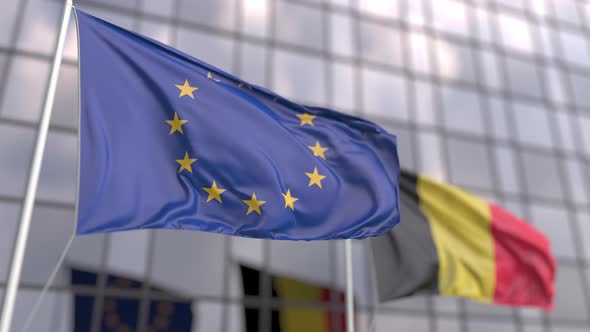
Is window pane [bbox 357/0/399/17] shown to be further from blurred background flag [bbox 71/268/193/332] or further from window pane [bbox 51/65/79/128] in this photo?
blurred background flag [bbox 71/268/193/332]

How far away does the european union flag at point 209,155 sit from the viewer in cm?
687

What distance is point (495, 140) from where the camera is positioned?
71.6 ft

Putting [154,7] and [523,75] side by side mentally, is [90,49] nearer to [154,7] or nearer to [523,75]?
[154,7]

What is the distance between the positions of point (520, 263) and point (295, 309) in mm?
6116

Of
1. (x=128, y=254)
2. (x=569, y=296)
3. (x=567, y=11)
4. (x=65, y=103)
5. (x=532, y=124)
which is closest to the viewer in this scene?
(x=128, y=254)

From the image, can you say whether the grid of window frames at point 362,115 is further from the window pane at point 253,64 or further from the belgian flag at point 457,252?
the belgian flag at point 457,252

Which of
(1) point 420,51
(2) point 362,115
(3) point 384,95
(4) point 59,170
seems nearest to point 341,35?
(3) point 384,95

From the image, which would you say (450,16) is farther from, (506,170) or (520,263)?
(520,263)

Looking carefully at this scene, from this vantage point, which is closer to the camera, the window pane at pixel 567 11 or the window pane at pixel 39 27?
the window pane at pixel 39 27

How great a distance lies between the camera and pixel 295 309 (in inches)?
641

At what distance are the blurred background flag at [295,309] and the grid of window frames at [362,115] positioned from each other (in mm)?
177

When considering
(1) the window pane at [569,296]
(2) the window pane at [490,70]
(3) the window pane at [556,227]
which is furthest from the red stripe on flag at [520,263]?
(2) the window pane at [490,70]


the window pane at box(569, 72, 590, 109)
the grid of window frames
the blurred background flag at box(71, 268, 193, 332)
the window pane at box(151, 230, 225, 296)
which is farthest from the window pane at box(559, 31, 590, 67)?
the blurred background flag at box(71, 268, 193, 332)

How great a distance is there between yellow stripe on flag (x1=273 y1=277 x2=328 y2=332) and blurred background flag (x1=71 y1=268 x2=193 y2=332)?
2659 millimetres
